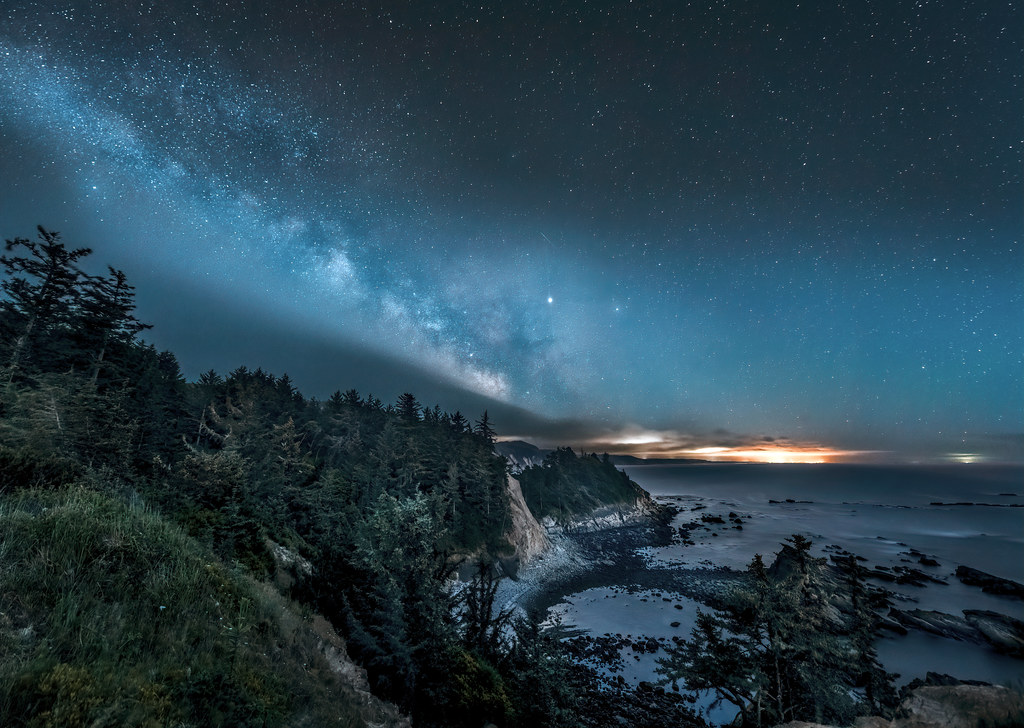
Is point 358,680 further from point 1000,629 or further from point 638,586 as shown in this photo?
point 1000,629

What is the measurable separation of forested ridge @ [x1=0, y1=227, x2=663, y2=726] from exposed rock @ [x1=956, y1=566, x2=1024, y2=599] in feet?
193

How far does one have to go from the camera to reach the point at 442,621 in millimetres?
12945

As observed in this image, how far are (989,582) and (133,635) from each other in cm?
8222

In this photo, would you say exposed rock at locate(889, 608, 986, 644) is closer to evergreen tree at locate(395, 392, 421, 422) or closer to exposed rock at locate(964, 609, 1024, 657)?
exposed rock at locate(964, 609, 1024, 657)

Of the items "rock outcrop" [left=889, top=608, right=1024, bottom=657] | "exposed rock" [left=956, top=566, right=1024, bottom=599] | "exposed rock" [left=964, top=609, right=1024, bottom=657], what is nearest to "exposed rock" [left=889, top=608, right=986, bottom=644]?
"rock outcrop" [left=889, top=608, right=1024, bottom=657]

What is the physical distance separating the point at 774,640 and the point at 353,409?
1734 inches

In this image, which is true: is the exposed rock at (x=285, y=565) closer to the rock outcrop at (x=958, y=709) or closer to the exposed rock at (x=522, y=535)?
the rock outcrop at (x=958, y=709)

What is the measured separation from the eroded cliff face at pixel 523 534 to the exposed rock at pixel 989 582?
182 feet

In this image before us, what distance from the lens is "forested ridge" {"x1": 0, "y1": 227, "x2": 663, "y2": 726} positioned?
16.1 ft

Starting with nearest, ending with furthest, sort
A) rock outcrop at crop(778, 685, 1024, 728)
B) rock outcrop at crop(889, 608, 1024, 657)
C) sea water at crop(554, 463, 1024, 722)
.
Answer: rock outcrop at crop(778, 685, 1024, 728) → sea water at crop(554, 463, 1024, 722) → rock outcrop at crop(889, 608, 1024, 657)

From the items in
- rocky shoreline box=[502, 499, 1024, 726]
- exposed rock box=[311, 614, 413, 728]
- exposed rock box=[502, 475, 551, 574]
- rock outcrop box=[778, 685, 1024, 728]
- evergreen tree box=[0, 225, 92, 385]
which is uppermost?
evergreen tree box=[0, 225, 92, 385]

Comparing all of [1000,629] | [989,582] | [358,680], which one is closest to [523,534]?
[358,680]

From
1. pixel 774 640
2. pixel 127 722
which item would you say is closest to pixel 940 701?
pixel 774 640

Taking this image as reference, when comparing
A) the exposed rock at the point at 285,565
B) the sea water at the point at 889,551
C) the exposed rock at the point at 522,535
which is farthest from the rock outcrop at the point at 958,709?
the exposed rock at the point at 522,535
